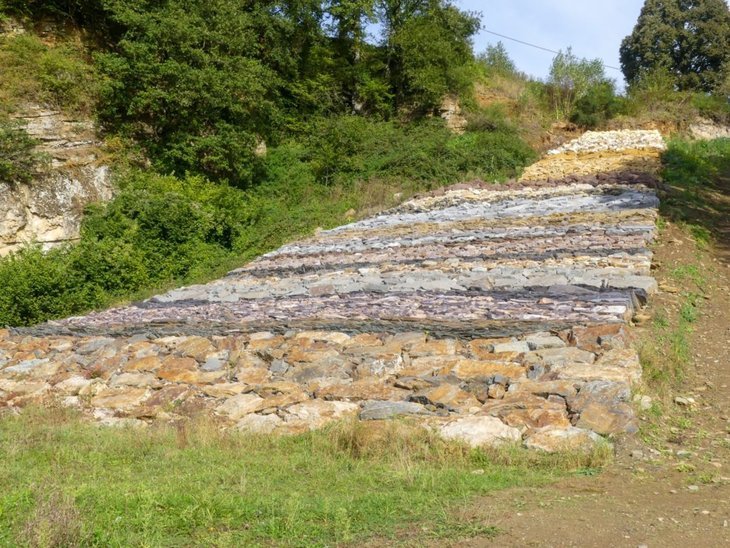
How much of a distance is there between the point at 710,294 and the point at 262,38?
17.7m

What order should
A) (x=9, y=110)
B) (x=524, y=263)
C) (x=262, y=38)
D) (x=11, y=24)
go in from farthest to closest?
(x=262, y=38)
(x=11, y=24)
(x=9, y=110)
(x=524, y=263)

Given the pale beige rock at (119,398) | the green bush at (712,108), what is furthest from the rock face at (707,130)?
the pale beige rock at (119,398)

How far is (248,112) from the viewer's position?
2086cm

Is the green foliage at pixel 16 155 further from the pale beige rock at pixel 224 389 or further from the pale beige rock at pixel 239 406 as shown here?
the pale beige rock at pixel 239 406

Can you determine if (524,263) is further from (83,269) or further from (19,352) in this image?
(83,269)

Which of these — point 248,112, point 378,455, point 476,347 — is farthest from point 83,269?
point 378,455

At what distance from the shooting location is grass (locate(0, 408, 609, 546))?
367 cm

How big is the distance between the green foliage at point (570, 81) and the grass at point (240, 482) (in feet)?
86.3

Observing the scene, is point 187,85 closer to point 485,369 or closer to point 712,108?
point 485,369

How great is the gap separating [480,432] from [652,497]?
55.3 inches

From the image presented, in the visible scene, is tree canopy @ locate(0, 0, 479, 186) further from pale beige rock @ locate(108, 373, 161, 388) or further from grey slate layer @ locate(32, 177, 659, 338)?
pale beige rock @ locate(108, 373, 161, 388)

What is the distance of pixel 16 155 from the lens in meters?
15.9

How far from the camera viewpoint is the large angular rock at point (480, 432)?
521 cm

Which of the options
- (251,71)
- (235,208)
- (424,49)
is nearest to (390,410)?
(235,208)
